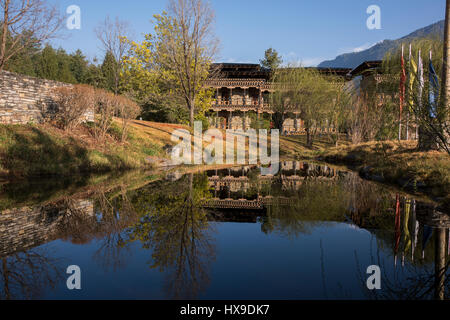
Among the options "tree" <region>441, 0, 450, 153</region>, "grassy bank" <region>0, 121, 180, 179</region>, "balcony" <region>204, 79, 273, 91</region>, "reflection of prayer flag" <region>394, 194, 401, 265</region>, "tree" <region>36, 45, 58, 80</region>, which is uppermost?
"tree" <region>36, 45, 58, 80</region>

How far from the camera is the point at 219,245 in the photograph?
448 cm

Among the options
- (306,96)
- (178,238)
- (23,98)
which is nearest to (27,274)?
(178,238)

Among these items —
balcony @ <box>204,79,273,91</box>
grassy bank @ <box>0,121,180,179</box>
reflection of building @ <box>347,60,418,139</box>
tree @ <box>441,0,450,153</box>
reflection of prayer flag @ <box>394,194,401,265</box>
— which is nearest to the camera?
reflection of prayer flag @ <box>394,194,401,265</box>

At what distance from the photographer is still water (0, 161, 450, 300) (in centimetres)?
311

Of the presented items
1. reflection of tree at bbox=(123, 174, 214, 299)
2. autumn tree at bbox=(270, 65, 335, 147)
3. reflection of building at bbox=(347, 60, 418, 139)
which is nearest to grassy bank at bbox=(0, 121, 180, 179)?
reflection of tree at bbox=(123, 174, 214, 299)

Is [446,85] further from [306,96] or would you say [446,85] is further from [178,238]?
[306,96]

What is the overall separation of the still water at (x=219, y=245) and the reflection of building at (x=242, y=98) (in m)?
30.1

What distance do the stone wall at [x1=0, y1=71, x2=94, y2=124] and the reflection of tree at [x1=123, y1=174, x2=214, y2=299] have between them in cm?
878

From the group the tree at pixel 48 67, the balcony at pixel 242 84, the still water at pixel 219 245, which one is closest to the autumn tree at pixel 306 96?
the balcony at pixel 242 84

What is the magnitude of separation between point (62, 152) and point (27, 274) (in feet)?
34.0

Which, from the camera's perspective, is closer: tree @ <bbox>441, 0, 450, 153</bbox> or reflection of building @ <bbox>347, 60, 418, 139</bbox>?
tree @ <bbox>441, 0, 450, 153</bbox>

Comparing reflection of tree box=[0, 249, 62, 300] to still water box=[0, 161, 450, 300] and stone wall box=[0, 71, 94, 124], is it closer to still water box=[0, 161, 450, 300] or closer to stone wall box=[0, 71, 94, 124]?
still water box=[0, 161, 450, 300]

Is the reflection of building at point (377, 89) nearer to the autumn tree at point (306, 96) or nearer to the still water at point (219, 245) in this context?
the autumn tree at point (306, 96)

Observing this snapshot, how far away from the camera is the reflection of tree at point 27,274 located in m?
2.98
